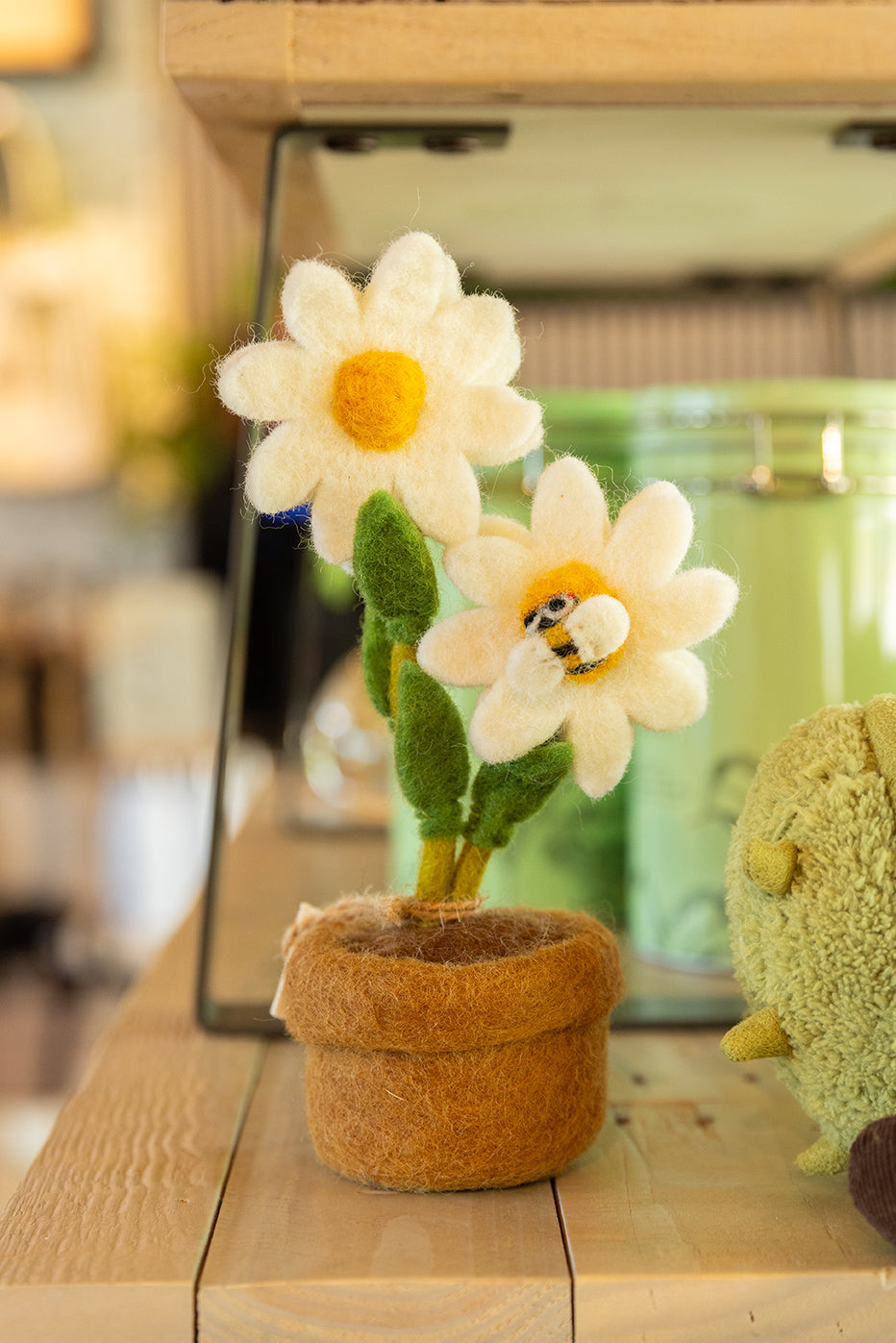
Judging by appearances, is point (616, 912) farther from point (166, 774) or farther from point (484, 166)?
point (166, 774)

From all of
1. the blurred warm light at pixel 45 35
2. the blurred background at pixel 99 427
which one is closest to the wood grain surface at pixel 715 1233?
the blurred background at pixel 99 427

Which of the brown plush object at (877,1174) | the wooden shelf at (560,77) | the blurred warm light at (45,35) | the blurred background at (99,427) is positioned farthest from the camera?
the blurred warm light at (45,35)

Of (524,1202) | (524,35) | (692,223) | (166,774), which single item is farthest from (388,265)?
(166,774)

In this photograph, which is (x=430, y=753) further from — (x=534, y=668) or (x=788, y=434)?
(x=788, y=434)

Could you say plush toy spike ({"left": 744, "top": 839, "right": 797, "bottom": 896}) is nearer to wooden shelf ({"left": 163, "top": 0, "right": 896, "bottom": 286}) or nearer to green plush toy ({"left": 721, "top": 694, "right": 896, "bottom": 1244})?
green plush toy ({"left": 721, "top": 694, "right": 896, "bottom": 1244})

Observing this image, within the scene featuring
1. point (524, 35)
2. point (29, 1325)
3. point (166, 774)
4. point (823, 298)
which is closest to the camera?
point (29, 1325)

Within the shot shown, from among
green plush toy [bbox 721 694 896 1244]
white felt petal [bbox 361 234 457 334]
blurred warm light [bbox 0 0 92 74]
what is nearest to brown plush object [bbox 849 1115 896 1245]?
green plush toy [bbox 721 694 896 1244]

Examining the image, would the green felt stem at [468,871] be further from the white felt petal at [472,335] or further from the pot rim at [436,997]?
the white felt petal at [472,335]
